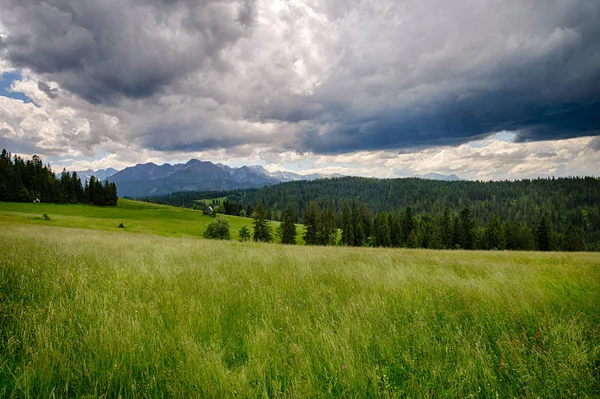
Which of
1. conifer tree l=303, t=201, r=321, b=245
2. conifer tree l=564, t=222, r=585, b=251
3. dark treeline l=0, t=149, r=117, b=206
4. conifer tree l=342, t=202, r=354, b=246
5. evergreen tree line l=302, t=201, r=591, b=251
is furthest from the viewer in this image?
dark treeline l=0, t=149, r=117, b=206

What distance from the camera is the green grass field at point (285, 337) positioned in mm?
2889

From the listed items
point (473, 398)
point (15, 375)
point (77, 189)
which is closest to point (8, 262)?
point (15, 375)

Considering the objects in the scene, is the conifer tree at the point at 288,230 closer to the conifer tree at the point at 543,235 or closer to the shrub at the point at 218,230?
the shrub at the point at 218,230

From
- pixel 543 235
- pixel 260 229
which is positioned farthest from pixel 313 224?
pixel 543 235

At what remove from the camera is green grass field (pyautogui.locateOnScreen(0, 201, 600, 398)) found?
2889 millimetres

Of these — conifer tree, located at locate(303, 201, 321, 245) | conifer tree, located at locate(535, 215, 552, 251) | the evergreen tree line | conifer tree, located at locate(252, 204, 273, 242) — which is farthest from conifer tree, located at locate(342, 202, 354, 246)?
conifer tree, located at locate(535, 215, 552, 251)

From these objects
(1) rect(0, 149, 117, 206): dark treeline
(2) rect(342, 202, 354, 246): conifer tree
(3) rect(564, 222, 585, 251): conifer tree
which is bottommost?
(3) rect(564, 222, 585, 251): conifer tree

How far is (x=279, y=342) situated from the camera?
12.4 ft

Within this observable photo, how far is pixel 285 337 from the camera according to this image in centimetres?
392

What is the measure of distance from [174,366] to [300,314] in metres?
2.10

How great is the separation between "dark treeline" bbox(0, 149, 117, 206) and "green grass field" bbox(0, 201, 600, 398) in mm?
113166

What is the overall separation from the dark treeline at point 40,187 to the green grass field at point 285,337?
11317 cm

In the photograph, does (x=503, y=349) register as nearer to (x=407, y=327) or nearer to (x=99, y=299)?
(x=407, y=327)

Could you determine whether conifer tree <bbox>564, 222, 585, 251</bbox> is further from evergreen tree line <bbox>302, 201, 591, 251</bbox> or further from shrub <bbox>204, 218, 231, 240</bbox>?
shrub <bbox>204, 218, 231, 240</bbox>
